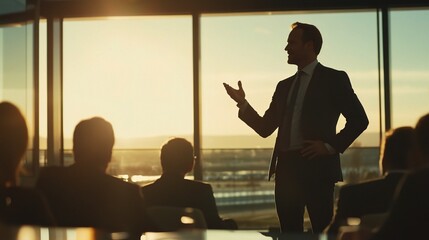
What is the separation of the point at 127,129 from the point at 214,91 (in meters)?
0.94

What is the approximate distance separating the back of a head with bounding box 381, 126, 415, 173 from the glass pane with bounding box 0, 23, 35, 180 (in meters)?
4.53

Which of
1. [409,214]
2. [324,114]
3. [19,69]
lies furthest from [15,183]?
[19,69]

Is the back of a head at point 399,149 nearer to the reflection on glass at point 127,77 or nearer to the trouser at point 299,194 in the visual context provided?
the trouser at point 299,194

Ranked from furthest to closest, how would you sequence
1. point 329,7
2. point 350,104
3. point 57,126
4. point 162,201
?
1. point 57,126
2. point 329,7
3. point 350,104
4. point 162,201

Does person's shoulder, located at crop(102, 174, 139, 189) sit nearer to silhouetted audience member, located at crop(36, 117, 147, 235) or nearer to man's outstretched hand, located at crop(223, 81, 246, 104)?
silhouetted audience member, located at crop(36, 117, 147, 235)

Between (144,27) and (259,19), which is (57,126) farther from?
(259,19)

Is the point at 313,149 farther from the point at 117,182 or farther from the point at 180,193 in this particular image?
the point at 117,182

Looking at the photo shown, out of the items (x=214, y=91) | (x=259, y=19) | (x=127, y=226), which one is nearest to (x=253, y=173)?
(x=214, y=91)

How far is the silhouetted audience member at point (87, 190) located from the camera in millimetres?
2295

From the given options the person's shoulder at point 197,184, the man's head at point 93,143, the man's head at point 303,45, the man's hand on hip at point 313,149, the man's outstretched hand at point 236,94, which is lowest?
the person's shoulder at point 197,184

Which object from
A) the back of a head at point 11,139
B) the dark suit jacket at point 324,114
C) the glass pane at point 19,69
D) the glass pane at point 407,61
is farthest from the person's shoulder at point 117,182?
the glass pane at point 407,61

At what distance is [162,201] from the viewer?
3148mm

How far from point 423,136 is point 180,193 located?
4.33ft

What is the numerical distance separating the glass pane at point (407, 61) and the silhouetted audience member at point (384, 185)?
3.97m
